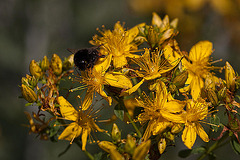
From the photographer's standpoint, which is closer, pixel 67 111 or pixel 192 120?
pixel 192 120

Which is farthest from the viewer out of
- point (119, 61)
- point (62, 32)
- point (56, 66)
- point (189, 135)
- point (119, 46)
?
point (62, 32)

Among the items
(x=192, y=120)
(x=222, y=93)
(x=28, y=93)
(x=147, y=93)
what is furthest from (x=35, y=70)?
(x=222, y=93)

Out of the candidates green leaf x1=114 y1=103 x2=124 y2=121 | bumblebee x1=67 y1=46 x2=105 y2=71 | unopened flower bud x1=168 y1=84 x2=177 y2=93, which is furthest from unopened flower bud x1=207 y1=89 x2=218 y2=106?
bumblebee x1=67 y1=46 x2=105 y2=71

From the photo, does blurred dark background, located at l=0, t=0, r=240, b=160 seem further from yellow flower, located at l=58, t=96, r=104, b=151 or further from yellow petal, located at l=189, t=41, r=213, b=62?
yellow flower, located at l=58, t=96, r=104, b=151

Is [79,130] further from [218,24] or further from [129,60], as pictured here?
[218,24]

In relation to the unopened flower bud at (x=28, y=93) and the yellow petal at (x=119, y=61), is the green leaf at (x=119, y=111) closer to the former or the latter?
the yellow petal at (x=119, y=61)

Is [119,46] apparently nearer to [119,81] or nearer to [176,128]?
[119,81]

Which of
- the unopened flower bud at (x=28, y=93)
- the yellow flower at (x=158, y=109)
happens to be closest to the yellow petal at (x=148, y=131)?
the yellow flower at (x=158, y=109)

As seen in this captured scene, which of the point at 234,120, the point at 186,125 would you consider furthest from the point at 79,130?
the point at 234,120
